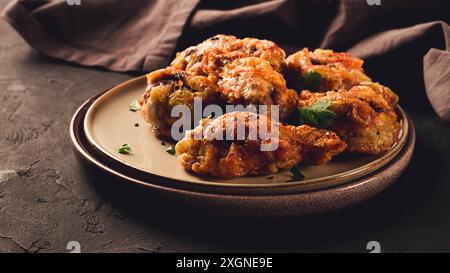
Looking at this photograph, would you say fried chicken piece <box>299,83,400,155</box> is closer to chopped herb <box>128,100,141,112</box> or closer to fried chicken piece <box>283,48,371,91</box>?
fried chicken piece <box>283,48,371,91</box>

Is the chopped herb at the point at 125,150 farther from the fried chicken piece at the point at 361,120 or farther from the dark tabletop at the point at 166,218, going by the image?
the fried chicken piece at the point at 361,120

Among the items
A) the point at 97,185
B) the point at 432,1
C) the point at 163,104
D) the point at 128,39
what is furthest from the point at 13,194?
the point at 432,1

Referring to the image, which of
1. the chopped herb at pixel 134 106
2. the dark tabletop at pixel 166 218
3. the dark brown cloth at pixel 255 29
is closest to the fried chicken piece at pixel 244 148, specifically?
the dark tabletop at pixel 166 218

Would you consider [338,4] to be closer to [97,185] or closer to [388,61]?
[388,61]

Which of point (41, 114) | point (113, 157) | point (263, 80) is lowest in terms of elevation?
point (41, 114)

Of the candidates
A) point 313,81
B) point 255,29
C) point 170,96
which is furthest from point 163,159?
point 255,29
